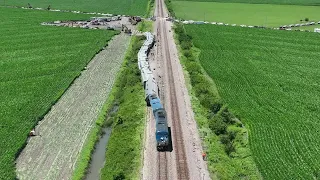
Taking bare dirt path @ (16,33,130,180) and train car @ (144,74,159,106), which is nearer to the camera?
bare dirt path @ (16,33,130,180)

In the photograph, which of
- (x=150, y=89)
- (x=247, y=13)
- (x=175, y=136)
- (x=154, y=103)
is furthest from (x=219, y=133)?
(x=247, y=13)

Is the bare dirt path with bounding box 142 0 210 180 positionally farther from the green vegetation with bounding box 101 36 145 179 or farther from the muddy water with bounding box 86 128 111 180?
A: the muddy water with bounding box 86 128 111 180

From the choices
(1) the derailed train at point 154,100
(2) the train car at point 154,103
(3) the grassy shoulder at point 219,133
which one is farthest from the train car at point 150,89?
(3) the grassy shoulder at point 219,133

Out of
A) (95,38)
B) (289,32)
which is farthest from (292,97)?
(95,38)

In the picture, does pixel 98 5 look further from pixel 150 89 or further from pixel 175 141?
pixel 175 141

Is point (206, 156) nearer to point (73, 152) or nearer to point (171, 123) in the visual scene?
point (171, 123)

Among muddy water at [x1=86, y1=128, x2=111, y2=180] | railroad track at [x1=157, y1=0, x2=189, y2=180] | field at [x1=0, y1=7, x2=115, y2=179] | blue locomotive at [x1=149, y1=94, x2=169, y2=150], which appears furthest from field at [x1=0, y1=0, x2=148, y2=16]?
muddy water at [x1=86, y1=128, x2=111, y2=180]

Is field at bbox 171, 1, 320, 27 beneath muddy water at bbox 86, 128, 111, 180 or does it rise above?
above
